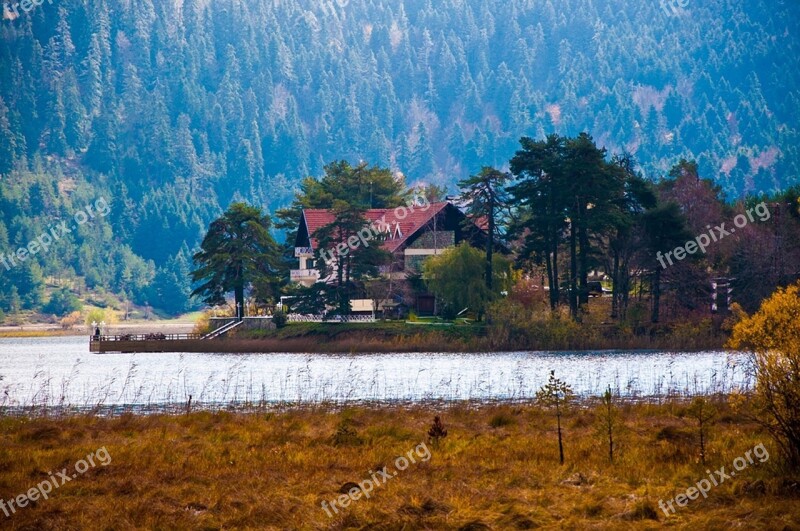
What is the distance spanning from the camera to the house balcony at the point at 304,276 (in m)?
126

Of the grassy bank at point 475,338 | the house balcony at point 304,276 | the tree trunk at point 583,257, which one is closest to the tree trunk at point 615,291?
the tree trunk at point 583,257

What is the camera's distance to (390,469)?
29.2 m

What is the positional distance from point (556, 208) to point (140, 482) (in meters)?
74.2

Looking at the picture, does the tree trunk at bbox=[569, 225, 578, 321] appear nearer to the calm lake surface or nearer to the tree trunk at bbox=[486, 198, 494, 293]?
the tree trunk at bbox=[486, 198, 494, 293]

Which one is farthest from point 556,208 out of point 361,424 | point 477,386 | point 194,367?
point 361,424

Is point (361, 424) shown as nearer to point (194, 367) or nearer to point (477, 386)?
point (477, 386)

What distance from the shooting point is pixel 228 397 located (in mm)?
54062

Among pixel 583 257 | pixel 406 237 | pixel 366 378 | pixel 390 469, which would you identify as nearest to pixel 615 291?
pixel 583 257

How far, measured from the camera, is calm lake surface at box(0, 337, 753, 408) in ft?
171

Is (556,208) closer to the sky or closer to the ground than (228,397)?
closer to the sky

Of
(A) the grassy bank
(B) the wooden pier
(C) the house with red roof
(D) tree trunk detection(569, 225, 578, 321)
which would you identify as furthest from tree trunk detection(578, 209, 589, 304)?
(B) the wooden pier

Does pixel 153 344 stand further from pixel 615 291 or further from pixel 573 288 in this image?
pixel 615 291

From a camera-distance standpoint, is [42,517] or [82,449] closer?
[42,517]

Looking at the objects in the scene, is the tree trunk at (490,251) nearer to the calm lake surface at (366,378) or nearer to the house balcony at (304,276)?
the calm lake surface at (366,378)
